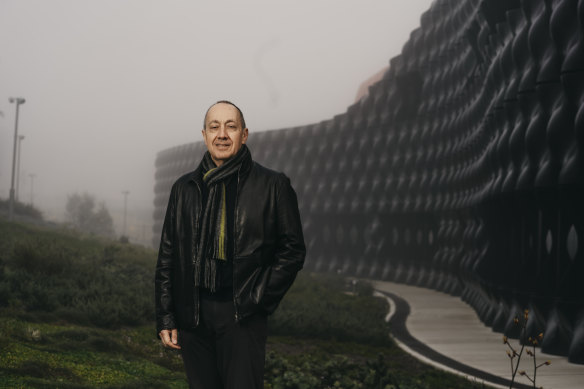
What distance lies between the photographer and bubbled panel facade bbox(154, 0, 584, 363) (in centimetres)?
1307

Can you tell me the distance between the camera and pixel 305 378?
28.1ft

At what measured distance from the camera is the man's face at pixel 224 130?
3.72 m

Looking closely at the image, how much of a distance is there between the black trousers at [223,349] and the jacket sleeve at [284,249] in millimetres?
141

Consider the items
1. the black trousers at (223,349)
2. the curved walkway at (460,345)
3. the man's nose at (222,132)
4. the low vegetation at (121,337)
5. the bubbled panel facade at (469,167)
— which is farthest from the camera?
the bubbled panel facade at (469,167)

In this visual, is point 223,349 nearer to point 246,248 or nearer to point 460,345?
point 246,248

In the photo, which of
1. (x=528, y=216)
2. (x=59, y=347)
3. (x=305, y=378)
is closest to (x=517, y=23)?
(x=528, y=216)

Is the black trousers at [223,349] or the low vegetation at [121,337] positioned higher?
the black trousers at [223,349]

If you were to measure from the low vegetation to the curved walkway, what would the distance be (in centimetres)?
66

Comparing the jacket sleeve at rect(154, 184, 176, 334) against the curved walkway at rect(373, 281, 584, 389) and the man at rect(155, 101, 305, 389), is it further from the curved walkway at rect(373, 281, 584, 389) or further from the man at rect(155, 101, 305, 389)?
the curved walkway at rect(373, 281, 584, 389)

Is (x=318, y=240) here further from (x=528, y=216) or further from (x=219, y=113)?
(x=219, y=113)

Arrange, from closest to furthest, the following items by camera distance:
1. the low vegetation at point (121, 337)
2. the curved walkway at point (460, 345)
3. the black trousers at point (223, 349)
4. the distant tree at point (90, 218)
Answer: the black trousers at point (223, 349) → the low vegetation at point (121, 337) → the curved walkway at point (460, 345) → the distant tree at point (90, 218)

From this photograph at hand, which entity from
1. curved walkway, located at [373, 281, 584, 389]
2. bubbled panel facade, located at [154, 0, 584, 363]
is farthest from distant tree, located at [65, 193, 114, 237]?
curved walkway, located at [373, 281, 584, 389]

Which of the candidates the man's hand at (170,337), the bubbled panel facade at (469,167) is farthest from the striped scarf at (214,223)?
the bubbled panel facade at (469,167)

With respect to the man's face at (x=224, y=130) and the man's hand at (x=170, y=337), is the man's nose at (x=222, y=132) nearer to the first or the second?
the man's face at (x=224, y=130)
